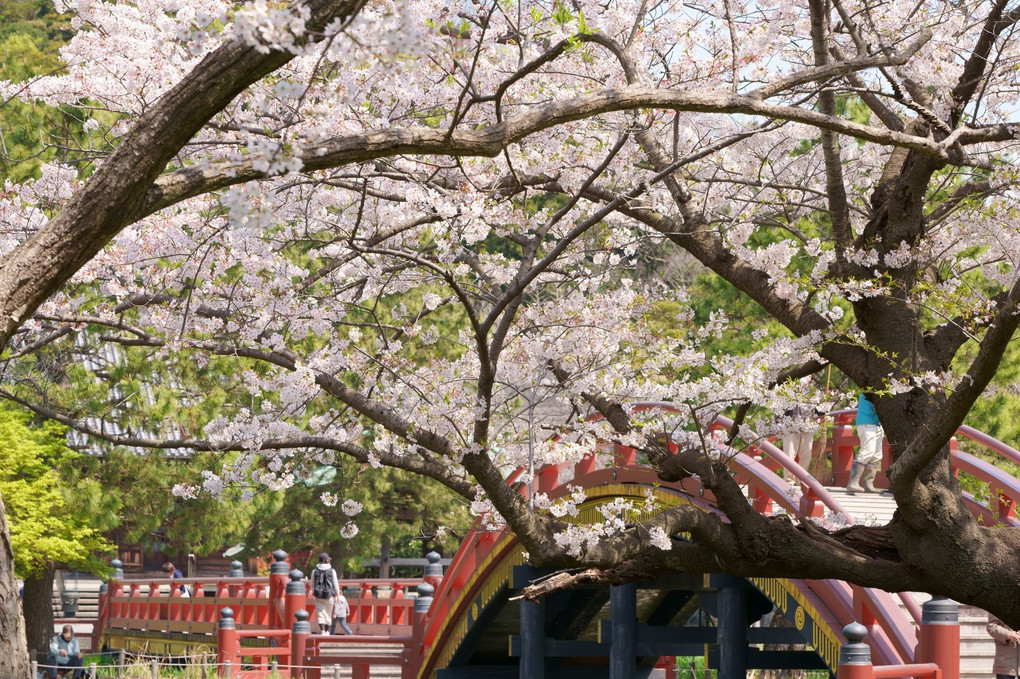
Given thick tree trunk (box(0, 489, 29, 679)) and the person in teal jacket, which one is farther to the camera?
the person in teal jacket

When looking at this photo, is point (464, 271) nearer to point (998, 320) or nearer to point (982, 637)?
point (998, 320)

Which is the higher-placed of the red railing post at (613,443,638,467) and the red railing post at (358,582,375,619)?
the red railing post at (613,443,638,467)

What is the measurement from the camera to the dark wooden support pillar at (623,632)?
12.9 metres

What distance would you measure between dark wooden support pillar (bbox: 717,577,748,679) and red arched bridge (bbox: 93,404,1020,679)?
0.05 feet

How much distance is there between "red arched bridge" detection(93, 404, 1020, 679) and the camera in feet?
32.0

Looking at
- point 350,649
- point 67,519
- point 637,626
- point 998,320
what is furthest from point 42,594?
point 998,320

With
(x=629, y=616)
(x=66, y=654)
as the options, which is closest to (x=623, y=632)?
(x=629, y=616)

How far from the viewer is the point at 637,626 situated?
13133mm

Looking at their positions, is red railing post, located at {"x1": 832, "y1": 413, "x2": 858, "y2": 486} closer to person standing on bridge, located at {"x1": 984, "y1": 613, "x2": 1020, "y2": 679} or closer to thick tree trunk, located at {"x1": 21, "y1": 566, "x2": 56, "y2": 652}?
person standing on bridge, located at {"x1": 984, "y1": 613, "x2": 1020, "y2": 679}

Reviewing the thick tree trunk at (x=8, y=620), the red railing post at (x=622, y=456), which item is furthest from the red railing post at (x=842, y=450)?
the thick tree trunk at (x=8, y=620)

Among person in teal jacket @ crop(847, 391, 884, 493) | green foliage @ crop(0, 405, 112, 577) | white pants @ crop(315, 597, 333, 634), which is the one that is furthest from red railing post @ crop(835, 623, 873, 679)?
green foliage @ crop(0, 405, 112, 577)

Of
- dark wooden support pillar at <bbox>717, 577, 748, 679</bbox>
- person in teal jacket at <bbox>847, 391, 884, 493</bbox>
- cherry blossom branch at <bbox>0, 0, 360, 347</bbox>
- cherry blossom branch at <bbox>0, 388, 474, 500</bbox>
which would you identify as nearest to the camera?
cherry blossom branch at <bbox>0, 0, 360, 347</bbox>

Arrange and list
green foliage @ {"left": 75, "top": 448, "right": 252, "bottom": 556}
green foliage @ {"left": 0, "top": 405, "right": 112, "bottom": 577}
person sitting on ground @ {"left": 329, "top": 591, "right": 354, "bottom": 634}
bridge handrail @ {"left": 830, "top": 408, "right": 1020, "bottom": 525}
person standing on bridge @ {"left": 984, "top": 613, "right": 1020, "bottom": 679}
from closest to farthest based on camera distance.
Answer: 1. person standing on bridge @ {"left": 984, "top": 613, "right": 1020, "bottom": 679}
2. bridge handrail @ {"left": 830, "top": 408, "right": 1020, "bottom": 525}
3. green foliage @ {"left": 0, "top": 405, "right": 112, "bottom": 577}
4. person sitting on ground @ {"left": 329, "top": 591, "right": 354, "bottom": 634}
5. green foliage @ {"left": 75, "top": 448, "right": 252, "bottom": 556}

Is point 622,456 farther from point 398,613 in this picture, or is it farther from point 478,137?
point 398,613
